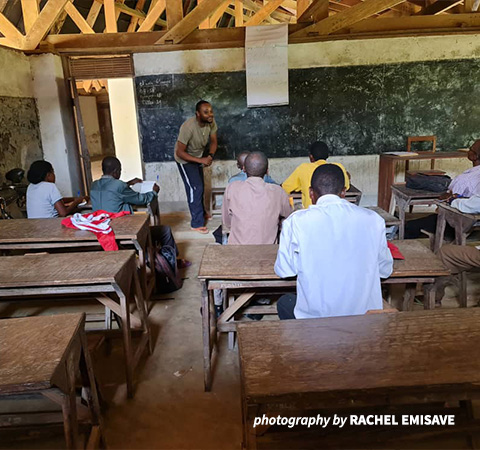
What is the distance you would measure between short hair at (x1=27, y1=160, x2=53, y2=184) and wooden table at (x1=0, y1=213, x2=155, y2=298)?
37 cm

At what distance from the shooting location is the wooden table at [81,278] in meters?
1.85

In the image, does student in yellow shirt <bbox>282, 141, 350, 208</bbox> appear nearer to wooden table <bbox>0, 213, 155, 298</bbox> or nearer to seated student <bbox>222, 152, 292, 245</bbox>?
seated student <bbox>222, 152, 292, 245</bbox>

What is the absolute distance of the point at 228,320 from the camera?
86.8 inches

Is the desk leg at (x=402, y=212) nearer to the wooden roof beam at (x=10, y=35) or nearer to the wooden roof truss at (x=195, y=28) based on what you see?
the wooden roof truss at (x=195, y=28)

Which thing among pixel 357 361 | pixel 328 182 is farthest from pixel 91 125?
pixel 357 361

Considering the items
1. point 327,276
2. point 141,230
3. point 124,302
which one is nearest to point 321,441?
point 327,276

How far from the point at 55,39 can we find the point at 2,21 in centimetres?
67

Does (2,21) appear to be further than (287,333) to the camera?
Yes

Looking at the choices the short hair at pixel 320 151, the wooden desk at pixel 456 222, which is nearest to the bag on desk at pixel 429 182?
the wooden desk at pixel 456 222

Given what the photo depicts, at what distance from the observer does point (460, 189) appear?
3234mm

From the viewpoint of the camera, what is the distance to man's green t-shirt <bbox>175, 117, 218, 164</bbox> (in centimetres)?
458

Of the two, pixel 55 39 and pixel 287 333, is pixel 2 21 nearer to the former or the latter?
pixel 55 39

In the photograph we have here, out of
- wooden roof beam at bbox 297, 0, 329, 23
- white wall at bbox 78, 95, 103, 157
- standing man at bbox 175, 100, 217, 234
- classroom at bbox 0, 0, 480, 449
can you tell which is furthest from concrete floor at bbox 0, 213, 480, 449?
white wall at bbox 78, 95, 103, 157

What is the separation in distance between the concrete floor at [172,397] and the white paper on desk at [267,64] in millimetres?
3558
